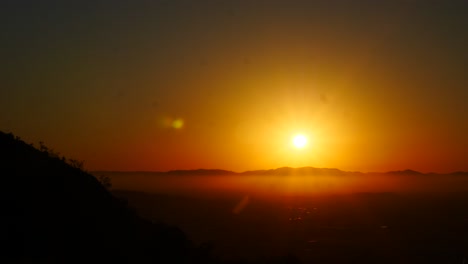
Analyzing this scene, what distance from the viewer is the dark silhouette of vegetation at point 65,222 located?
48.6 ft

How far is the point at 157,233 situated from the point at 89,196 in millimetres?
2919

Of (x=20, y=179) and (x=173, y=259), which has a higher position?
(x=20, y=179)

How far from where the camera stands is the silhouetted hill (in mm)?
14805

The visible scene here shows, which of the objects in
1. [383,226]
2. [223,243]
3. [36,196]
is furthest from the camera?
[383,226]

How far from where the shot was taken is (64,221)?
16.4 m

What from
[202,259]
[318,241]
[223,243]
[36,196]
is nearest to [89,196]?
[36,196]

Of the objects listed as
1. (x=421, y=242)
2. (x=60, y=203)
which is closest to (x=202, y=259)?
(x=60, y=203)

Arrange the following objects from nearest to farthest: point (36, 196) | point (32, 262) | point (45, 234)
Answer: point (32, 262) < point (45, 234) < point (36, 196)

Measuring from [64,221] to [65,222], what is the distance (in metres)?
0.06

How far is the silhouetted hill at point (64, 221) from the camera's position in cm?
1480

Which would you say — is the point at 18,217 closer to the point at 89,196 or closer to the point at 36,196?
the point at 36,196

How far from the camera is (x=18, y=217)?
1527 cm

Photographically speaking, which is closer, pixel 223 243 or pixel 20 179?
pixel 20 179

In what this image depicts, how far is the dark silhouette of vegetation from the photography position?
48.6 feet
